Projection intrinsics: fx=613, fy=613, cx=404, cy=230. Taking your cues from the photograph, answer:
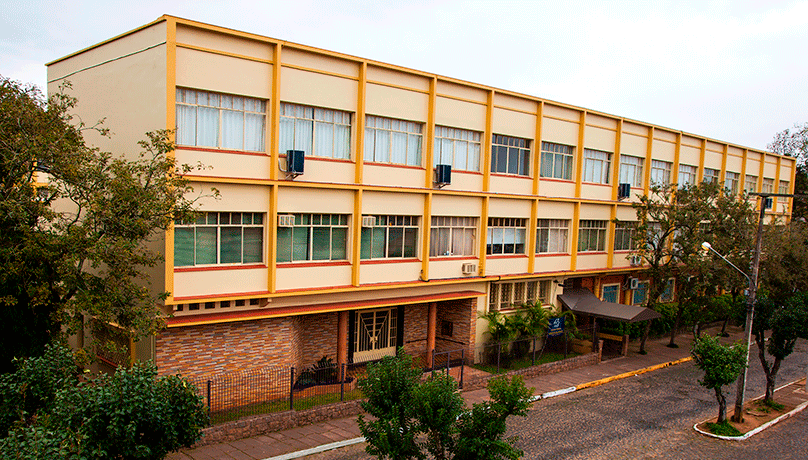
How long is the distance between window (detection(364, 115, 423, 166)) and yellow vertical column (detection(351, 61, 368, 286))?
2.24ft

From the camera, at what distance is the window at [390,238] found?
809 inches

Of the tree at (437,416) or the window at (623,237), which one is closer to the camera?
the tree at (437,416)

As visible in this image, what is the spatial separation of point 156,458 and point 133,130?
10.9 m

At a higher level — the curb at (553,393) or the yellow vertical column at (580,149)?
the yellow vertical column at (580,149)

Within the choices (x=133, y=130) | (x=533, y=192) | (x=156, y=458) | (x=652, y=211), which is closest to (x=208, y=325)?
(x=133, y=130)

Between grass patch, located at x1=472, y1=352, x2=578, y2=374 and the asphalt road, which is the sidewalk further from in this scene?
grass patch, located at x1=472, y1=352, x2=578, y2=374

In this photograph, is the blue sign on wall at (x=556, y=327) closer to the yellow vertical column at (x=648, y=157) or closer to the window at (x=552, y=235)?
the window at (x=552, y=235)

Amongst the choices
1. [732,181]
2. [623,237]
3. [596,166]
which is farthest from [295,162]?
[732,181]

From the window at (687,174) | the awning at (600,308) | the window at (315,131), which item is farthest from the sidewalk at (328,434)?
the window at (687,174)

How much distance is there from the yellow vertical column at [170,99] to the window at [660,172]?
24.9m

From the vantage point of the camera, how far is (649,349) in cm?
2884

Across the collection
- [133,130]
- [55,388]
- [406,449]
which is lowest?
[406,449]

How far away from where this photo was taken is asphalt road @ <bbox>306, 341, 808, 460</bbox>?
1584cm

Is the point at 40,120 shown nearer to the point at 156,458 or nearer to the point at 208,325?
the point at 208,325
